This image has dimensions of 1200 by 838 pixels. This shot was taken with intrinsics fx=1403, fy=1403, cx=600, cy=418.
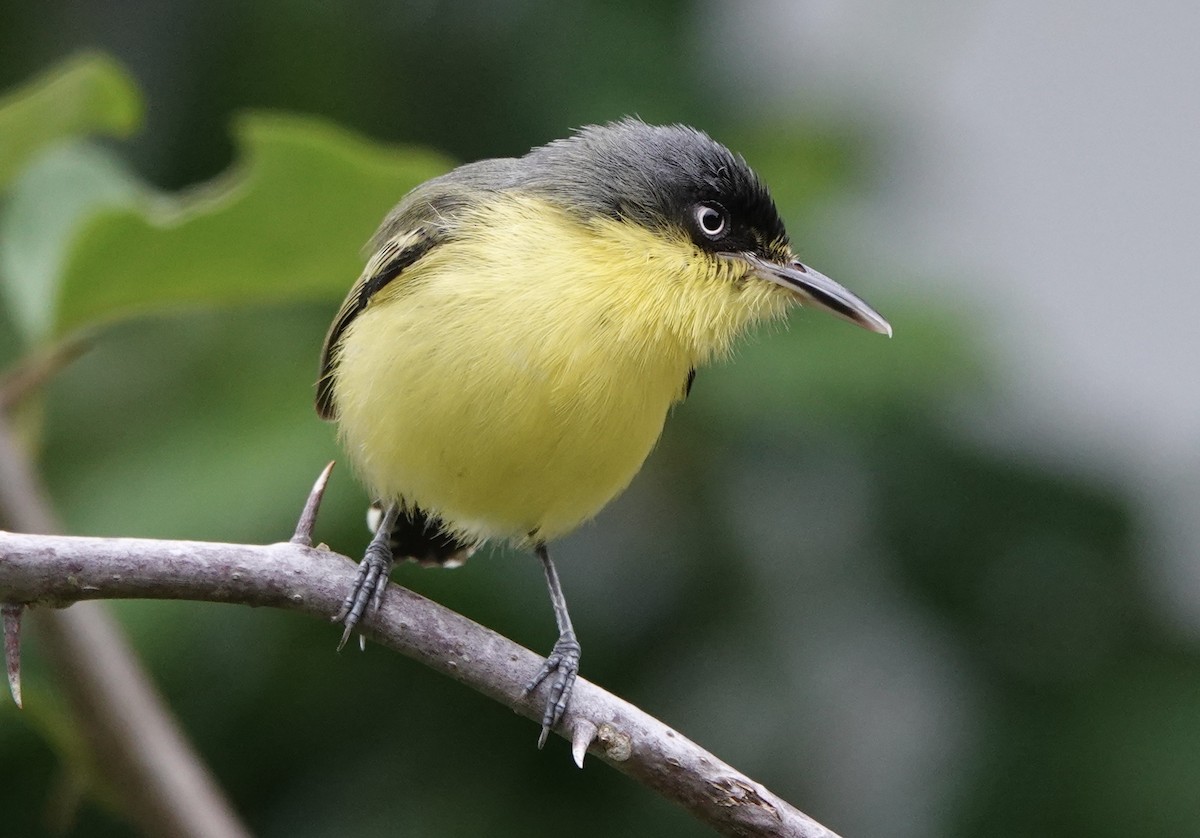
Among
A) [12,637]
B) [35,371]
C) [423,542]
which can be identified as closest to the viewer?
[12,637]

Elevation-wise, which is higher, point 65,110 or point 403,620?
point 65,110

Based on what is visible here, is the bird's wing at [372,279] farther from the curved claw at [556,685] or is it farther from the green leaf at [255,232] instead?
the curved claw at [556,685]

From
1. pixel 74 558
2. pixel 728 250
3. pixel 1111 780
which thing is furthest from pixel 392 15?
pixel 1111 780

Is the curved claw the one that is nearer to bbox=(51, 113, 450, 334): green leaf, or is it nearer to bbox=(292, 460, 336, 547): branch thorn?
bbox=(292, 460, 336, 547): branch thorn

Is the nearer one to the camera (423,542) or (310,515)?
(310,515)

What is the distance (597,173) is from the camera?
319 centimetres

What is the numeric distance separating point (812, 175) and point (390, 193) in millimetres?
1407

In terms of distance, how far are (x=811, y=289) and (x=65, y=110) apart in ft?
5.51

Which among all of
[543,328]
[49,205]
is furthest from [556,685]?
[49,205]

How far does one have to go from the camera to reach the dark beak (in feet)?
10.3

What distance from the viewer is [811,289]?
124 inches

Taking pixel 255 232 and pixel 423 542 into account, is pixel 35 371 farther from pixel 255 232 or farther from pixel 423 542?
pixel 423 542

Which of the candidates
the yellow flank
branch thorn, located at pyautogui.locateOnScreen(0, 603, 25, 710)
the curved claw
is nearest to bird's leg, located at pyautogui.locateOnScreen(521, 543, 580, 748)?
the curved claw

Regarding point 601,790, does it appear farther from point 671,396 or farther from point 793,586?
point 671,396
